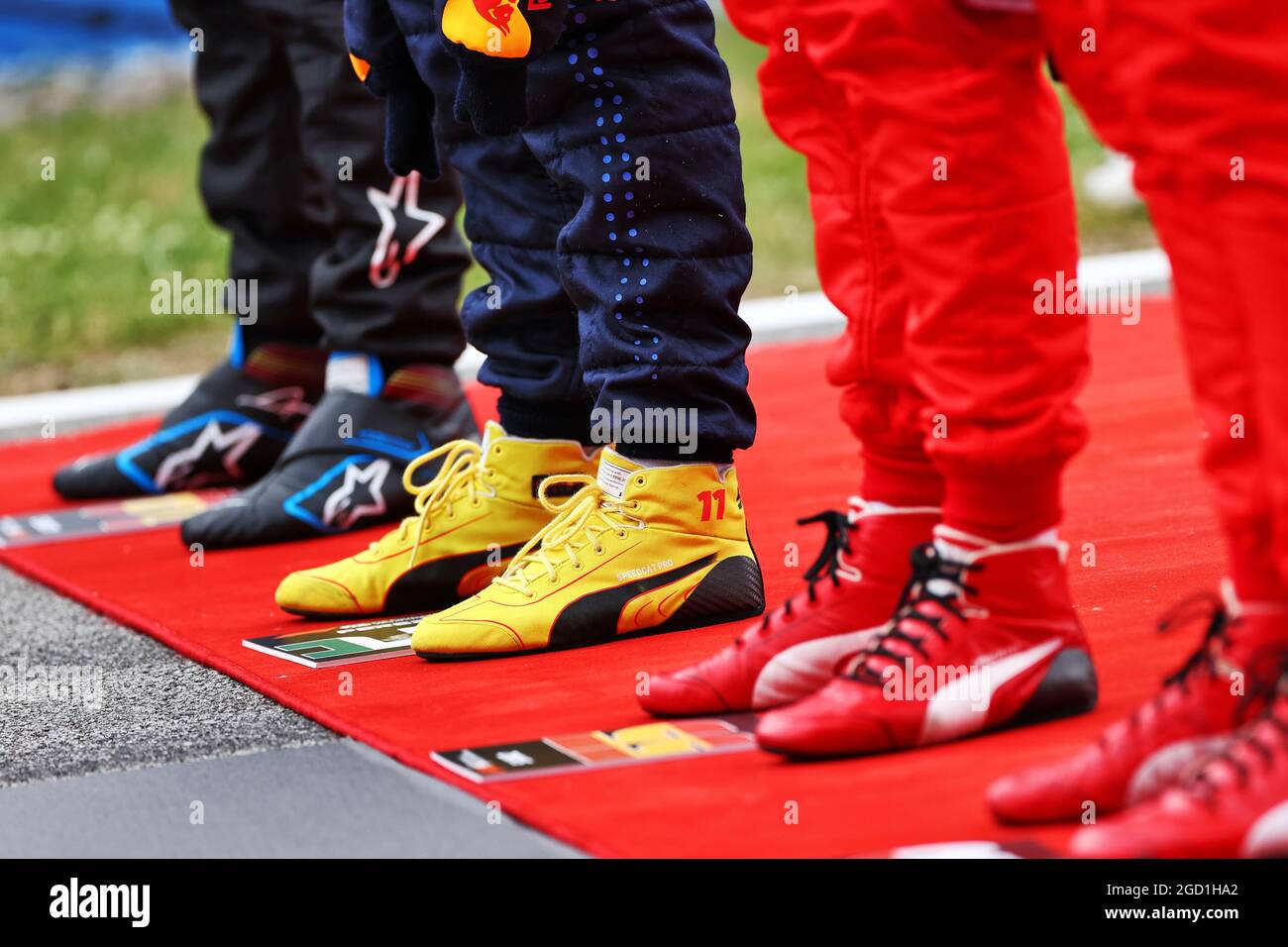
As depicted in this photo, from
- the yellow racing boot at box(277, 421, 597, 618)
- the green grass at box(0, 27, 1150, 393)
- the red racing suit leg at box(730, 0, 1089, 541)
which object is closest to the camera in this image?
the red racing suit leg at box(730, 0, 1089, 541)

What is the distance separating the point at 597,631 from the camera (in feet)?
6.03

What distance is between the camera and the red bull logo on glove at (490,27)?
1.72 meters

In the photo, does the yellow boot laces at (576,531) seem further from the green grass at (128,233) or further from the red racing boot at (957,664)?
the green grass at (128,233)

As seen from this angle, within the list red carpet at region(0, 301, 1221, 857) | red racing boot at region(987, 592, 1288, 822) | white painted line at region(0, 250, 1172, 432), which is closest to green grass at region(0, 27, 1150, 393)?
white painted line at region(0, 250, 1172, 432)

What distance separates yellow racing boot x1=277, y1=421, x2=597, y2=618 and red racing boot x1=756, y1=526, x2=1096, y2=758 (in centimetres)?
68

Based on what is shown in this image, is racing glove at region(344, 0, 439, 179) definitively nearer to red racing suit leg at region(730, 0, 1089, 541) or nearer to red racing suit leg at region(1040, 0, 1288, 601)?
red racing suit leg at region(730, 0, 1089, 541)

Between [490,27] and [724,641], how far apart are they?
559 mm

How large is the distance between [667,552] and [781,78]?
509 millimetres

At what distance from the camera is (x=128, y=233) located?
6438 mm

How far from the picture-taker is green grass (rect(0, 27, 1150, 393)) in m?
5.35

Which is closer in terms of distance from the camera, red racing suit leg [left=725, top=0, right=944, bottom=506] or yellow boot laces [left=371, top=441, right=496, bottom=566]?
red racing suit leg [left=725, top=0, right=944, bottom=506]

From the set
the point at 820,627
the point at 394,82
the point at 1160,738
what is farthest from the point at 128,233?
the point at 1160,738
